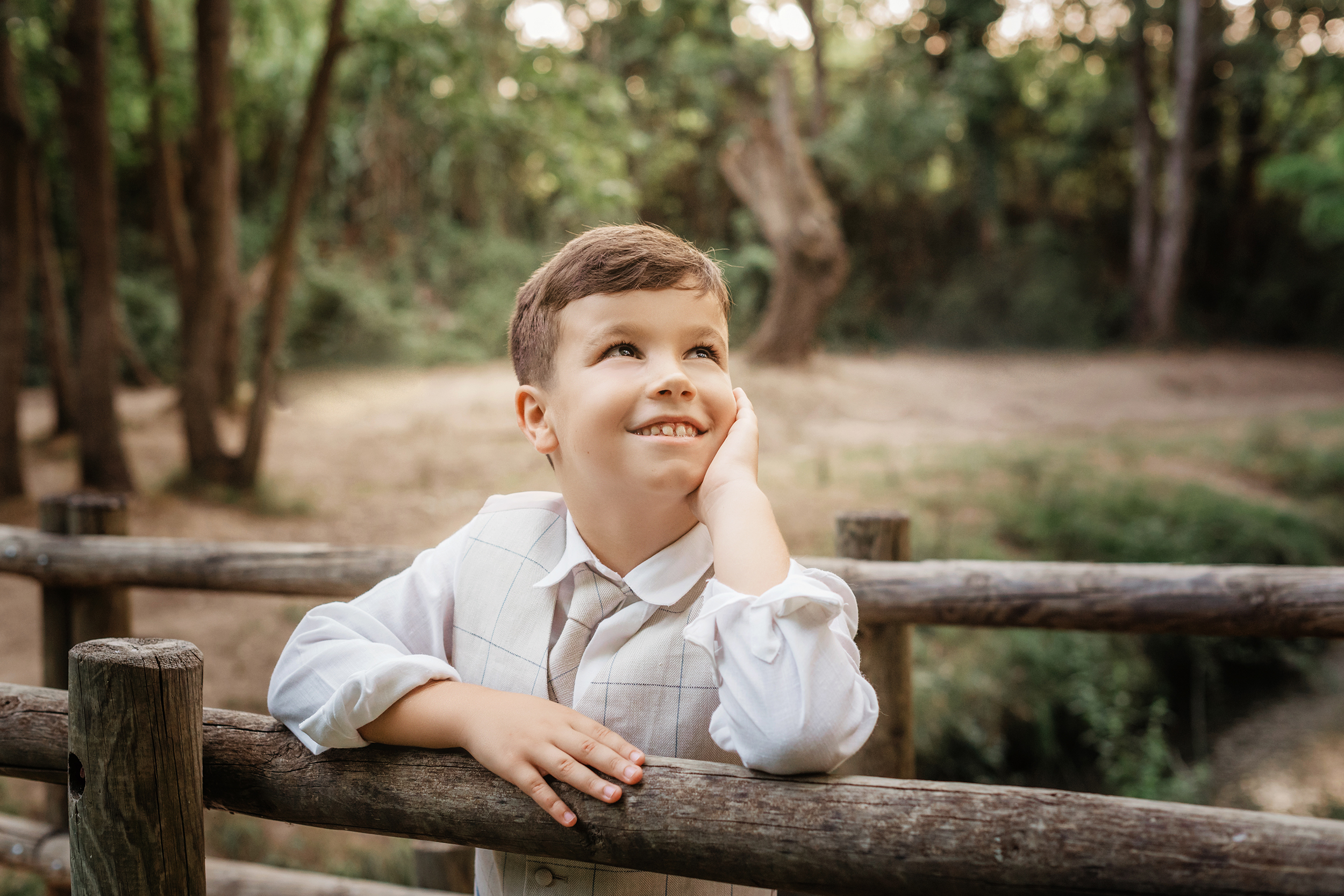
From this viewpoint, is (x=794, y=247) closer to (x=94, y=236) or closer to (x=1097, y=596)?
(x=94, y=236)

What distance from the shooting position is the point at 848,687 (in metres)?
1.05

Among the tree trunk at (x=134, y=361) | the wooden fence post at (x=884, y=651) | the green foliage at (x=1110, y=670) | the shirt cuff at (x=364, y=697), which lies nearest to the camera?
the shirt cuff at (x=364, y=697)

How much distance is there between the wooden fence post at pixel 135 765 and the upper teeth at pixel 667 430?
0.61 m

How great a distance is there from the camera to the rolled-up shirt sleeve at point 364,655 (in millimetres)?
1156

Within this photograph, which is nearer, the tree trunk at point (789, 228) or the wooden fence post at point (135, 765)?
the wooden fence post at point (135, 765)

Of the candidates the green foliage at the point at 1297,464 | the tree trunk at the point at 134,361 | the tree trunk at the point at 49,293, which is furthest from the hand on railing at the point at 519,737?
the tree trunk at the point at 134,361

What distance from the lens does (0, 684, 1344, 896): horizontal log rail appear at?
35.9 inches

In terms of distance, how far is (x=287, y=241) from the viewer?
7160mm

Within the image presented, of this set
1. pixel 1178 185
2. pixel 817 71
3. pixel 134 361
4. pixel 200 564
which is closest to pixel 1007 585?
pixel 200 564

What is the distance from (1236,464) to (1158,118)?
1159cm

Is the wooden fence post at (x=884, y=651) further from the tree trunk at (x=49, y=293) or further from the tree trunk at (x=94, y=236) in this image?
the tree trunk at (x=49, y=293)

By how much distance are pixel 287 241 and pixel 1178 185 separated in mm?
13452

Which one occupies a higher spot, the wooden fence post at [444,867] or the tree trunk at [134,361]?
the tree trunk at [134,361]

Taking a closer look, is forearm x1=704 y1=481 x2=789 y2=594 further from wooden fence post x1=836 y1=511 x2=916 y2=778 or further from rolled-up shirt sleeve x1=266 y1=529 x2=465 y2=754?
wooden fence post x1=836 y1=511 x2=916 y2=778
